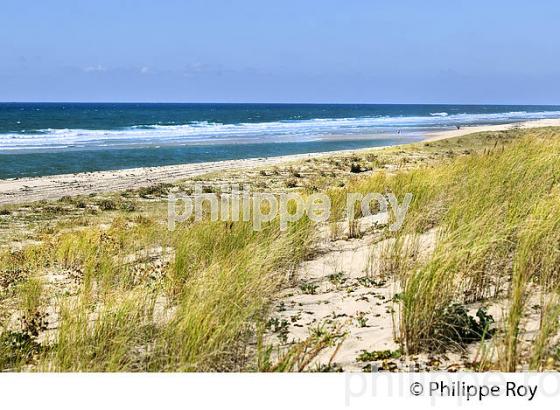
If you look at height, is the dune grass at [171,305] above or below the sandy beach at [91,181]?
above

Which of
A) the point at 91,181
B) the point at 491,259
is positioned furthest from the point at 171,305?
the point at 91,181

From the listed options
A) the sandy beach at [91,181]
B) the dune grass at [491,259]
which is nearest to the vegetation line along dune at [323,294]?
the dune grass at [491,259]

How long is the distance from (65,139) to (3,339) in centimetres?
4131

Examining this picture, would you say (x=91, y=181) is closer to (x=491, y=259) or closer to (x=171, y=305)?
(x=171, y=305)

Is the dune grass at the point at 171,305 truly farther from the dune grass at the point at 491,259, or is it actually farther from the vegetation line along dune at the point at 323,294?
the dune grass at the point at 491,259

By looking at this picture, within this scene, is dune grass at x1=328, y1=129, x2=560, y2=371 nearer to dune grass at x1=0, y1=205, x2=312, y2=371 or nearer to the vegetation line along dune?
the vegetation line along dune

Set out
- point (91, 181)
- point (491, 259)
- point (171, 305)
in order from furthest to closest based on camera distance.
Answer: point (91, 181)
point (171, 305)
point (491, 259)

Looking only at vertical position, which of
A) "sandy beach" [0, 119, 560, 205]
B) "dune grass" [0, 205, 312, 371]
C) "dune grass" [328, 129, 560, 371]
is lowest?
"sandy beach" [0, 119, 560, 205]

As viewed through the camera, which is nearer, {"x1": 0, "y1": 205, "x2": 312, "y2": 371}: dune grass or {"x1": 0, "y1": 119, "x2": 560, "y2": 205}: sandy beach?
{"x1": 0, "y1": 205, "x2": 312, "y2": 371}: dune grass

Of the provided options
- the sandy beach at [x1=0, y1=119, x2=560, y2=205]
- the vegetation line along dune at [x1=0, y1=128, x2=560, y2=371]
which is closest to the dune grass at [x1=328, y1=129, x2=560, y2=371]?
the vegetation line along dune at [x1=0, y1=128, x2=560, y2=371]

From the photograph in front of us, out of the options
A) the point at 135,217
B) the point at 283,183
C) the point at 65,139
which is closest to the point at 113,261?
the point at 135,217

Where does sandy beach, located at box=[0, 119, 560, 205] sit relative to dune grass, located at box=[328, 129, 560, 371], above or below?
below

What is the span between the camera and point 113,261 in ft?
22.6
